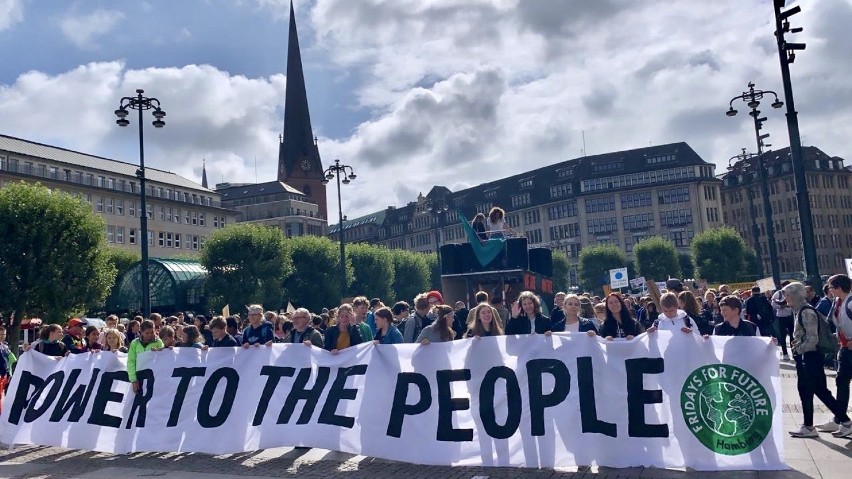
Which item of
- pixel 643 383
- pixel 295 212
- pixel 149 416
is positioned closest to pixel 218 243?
pixel 149 416

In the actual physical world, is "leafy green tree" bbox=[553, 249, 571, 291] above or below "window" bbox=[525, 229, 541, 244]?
below

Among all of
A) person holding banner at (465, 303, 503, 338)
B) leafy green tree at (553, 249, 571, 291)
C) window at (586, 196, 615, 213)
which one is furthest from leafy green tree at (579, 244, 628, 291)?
person holding banner at (465, 303, 503, 338)

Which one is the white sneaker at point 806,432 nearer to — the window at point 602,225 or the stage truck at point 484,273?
the stage truck at point 484,273

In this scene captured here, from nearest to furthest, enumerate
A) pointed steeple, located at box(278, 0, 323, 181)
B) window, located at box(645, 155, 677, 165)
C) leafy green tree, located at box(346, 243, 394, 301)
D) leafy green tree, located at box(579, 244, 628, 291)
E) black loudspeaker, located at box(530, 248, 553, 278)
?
black loudspeaker, located at box(530, 248, 553, 278) < leafy green tree, located at box(346, 243, 394, 301) < leafy green tree, located at box(579, 244, 628, 291) < window, located at box(645, 155, 677, 165) < pointed steeple, located at box(278, 0, 323, 181)

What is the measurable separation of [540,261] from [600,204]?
85.0m

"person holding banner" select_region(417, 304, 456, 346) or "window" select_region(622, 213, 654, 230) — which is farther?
"window" select_region(622, 213, 654, 230)

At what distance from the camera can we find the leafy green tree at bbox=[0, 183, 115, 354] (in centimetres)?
3378

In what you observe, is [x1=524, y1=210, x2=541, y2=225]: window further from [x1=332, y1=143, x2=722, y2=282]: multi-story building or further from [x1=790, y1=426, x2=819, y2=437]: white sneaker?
[x1=790, y1=426, x2=819, y2=437]: white sneaker

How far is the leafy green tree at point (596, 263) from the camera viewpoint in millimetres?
90062

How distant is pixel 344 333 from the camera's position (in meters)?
9.46

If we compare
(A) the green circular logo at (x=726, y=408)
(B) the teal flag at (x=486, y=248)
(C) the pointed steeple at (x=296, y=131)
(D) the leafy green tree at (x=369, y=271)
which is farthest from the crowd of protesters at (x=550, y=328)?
(C) the pointed steeple at (x=296, y=131)

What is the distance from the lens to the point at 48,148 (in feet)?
250

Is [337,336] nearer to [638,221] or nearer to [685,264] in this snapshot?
Result: [685,264]

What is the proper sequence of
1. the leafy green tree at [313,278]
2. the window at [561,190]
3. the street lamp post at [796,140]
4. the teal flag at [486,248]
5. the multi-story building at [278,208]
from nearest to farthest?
the street lamp post at [796,140] → the teal flag at [486,248] → the leafy green tree at [313,278] → the window at [561,190] → the multi-story building at [278,208]
